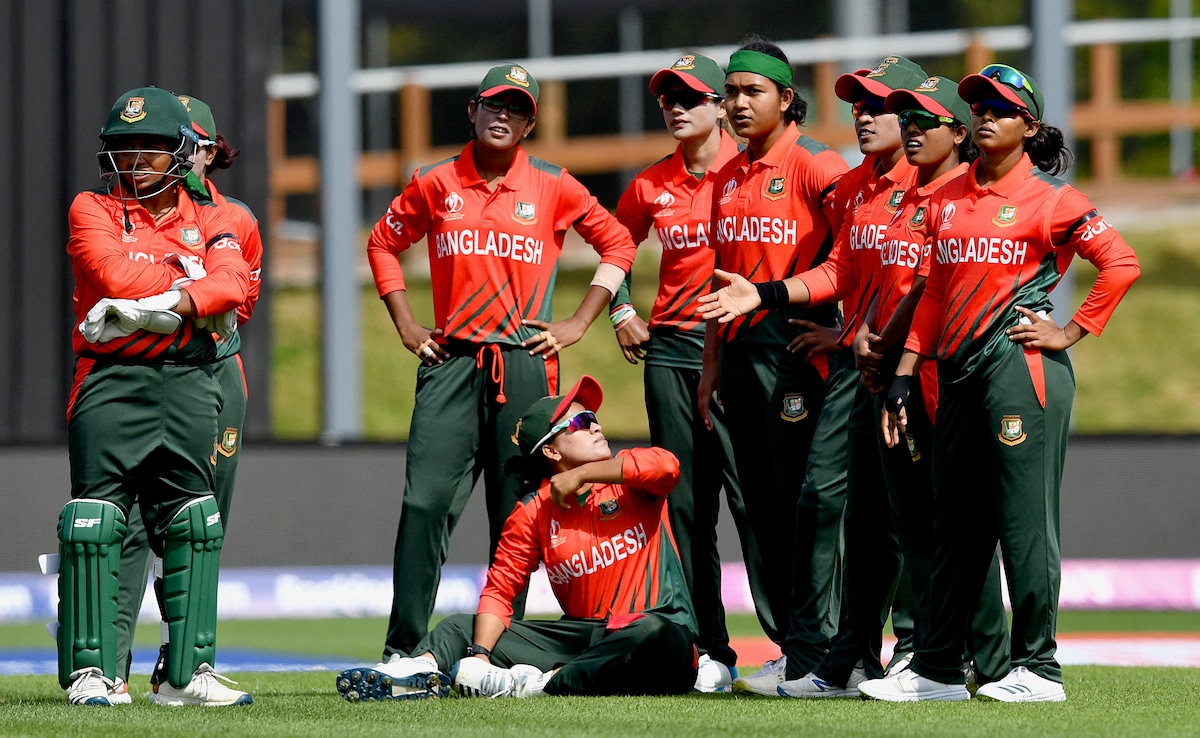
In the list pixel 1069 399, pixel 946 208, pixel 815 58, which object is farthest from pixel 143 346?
pixel 815 58

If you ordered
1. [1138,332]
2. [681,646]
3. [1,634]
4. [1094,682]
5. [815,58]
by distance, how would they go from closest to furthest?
[681,646]
[1094,682]
[1,634]
[815,58]
[1138,332]

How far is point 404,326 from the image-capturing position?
6.96 meters

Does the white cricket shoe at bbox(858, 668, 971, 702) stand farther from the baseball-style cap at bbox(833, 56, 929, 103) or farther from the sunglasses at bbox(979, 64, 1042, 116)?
the baseball-style cap at bbox(833, 56, 929, 103)

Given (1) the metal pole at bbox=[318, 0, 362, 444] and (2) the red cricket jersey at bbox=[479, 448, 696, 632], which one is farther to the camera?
(1) the metal pole at bbox=[318, 0, 362, 444]

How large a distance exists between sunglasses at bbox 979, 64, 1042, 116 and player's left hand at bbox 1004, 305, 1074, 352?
0.73m

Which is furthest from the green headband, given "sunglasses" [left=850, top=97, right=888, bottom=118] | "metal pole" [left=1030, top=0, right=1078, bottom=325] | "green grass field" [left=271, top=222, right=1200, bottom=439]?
"green grass field" [left=271, top=222, right=1200, bottom=439]

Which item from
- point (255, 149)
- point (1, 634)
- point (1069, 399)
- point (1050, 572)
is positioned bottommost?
point (1, 634)

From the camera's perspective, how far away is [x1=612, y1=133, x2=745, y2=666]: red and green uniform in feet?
22.8

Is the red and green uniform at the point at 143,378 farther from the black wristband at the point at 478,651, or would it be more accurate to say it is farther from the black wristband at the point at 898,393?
the black wristband at the point at 898,393

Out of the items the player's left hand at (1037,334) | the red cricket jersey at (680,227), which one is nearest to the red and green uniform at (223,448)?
the red cricket jersey at (680,227)

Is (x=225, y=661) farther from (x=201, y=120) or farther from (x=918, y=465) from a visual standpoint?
(x=918, y=465)

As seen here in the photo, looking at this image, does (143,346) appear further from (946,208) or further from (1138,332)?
(1138,332)

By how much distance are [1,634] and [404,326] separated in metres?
4.72

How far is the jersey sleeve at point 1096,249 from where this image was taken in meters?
5.76
